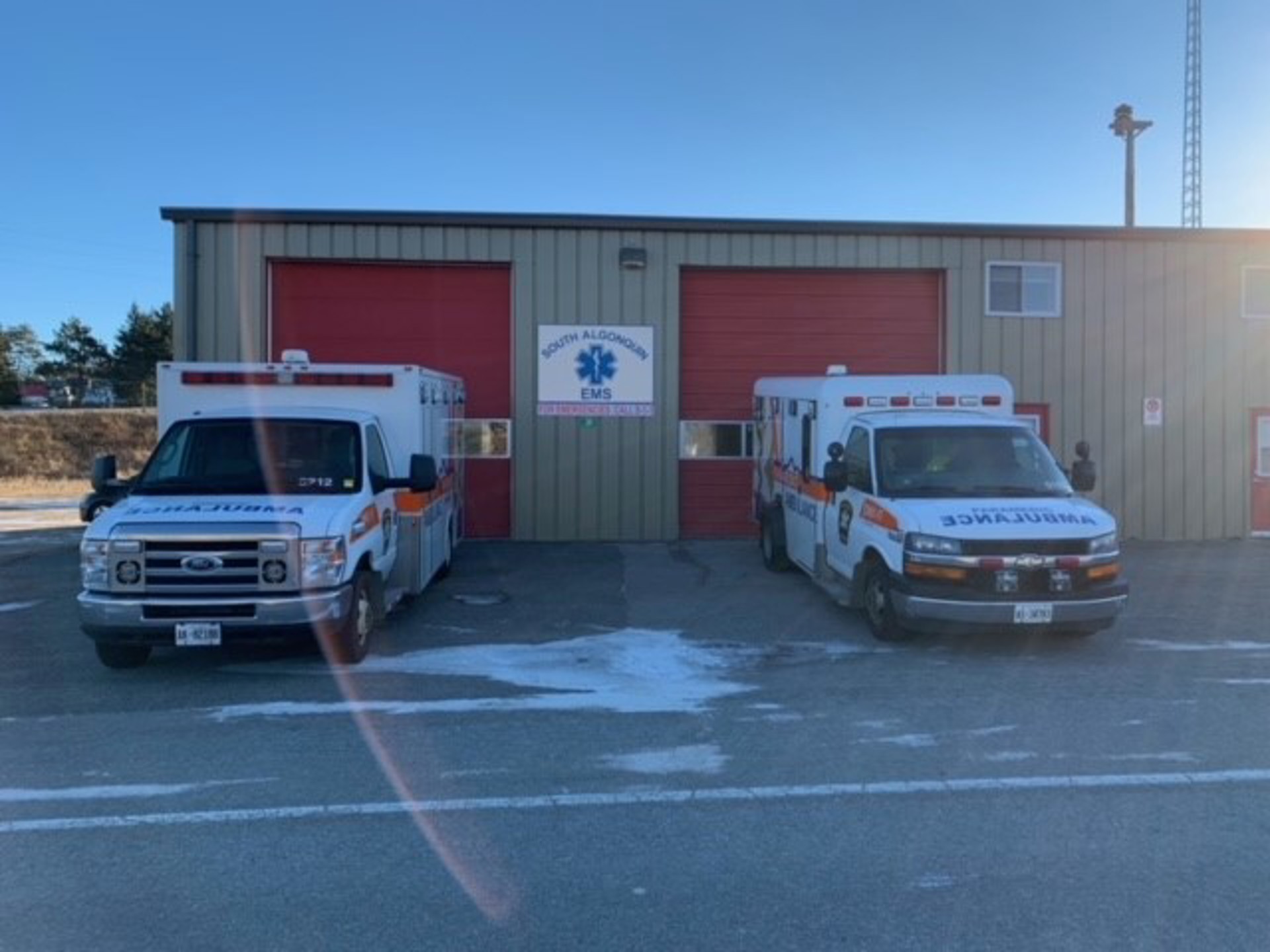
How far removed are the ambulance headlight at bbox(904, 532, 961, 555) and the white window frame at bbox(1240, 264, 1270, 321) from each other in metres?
12.7

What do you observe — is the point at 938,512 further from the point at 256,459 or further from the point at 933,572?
the point at 256,459

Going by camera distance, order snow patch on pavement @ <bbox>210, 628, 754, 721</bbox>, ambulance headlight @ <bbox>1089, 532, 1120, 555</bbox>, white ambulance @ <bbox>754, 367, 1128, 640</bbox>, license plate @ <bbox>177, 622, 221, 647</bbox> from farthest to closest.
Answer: ambulance headlight @ <bbox>1089, 532, 1120, 555</bbox>
white ambulance @ <bbox>754, 367, 1128, 640</bbox>
license plate @ <bbox>177, 622, 221, 647</bbox>
snow patch on pavement @ <bbox>210, 628, 754, 721</bbox>

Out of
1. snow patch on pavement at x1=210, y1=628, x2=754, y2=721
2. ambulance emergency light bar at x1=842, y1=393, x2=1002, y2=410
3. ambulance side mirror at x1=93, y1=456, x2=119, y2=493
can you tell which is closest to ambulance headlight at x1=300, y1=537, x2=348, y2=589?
snow patch on pavement at x1=210, y1=628, x2=754, y2=721

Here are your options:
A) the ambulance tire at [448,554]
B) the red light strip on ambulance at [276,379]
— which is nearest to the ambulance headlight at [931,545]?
the red light strip on ambulance at [276,379]

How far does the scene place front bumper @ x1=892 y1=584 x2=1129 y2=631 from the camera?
358 inches

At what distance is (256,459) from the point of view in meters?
9.71

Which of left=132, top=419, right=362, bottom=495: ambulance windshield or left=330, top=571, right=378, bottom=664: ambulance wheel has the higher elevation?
left=132, top=419, right=362, bottom=495: ambulance windshield

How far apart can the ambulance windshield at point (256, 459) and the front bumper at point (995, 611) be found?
4.84 metres

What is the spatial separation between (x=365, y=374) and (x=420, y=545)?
1793mm

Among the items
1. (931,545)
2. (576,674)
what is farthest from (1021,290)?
(576,674)

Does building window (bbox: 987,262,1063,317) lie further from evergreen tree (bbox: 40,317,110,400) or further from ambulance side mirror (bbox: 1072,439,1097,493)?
evergreen tree (bbox: 40,317,110,400)

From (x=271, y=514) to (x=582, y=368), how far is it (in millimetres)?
9547

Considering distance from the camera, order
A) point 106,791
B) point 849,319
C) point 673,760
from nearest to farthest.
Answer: point 106,791 → point 673,760 → point 849,319

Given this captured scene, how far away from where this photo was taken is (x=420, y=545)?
1130 centimetres
